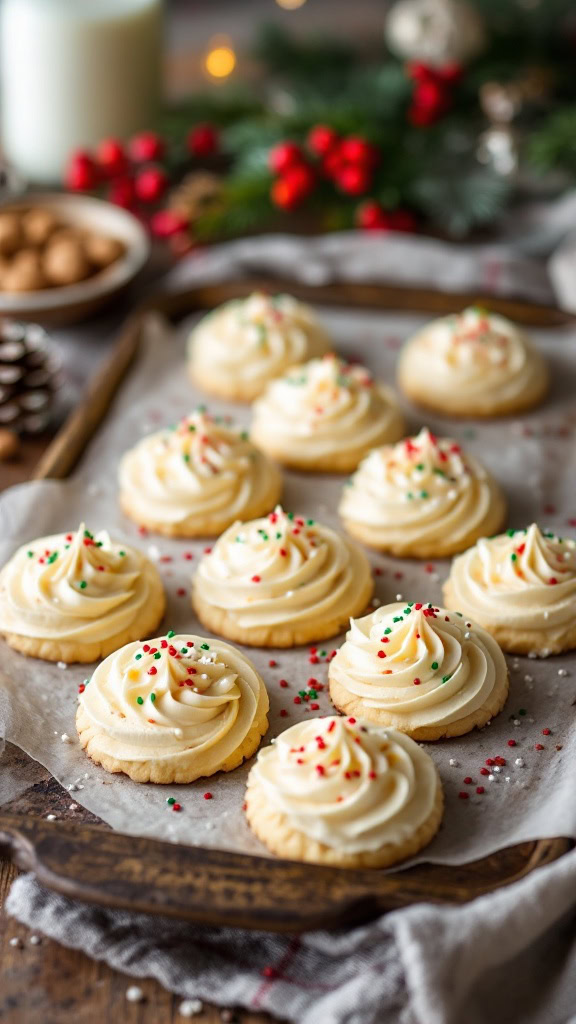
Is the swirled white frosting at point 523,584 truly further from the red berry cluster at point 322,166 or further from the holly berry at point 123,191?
the holly berry at point 123,191

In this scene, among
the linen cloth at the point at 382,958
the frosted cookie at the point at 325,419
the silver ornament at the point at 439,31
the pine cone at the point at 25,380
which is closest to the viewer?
the linen cloth at the point at 382,958

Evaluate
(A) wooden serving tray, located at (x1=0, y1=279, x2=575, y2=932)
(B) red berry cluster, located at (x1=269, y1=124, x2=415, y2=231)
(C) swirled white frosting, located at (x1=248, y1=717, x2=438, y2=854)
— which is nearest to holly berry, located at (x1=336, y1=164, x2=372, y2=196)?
(B) red berry cluster, located at (x1=269, y1=124, x2=415, y2=231)

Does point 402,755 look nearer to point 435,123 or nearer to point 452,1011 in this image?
point 452,1011

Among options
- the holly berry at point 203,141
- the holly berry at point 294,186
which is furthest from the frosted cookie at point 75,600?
the holly berry at point 203,141

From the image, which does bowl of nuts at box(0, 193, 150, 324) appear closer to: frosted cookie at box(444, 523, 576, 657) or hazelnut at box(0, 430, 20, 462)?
hazelnut at box(0, 430, 20, 462)

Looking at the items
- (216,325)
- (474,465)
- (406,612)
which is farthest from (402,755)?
(216,325)

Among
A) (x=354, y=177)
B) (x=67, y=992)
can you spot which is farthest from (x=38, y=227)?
(x=67, y=992)

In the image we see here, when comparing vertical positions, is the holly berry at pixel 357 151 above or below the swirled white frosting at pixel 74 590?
above
